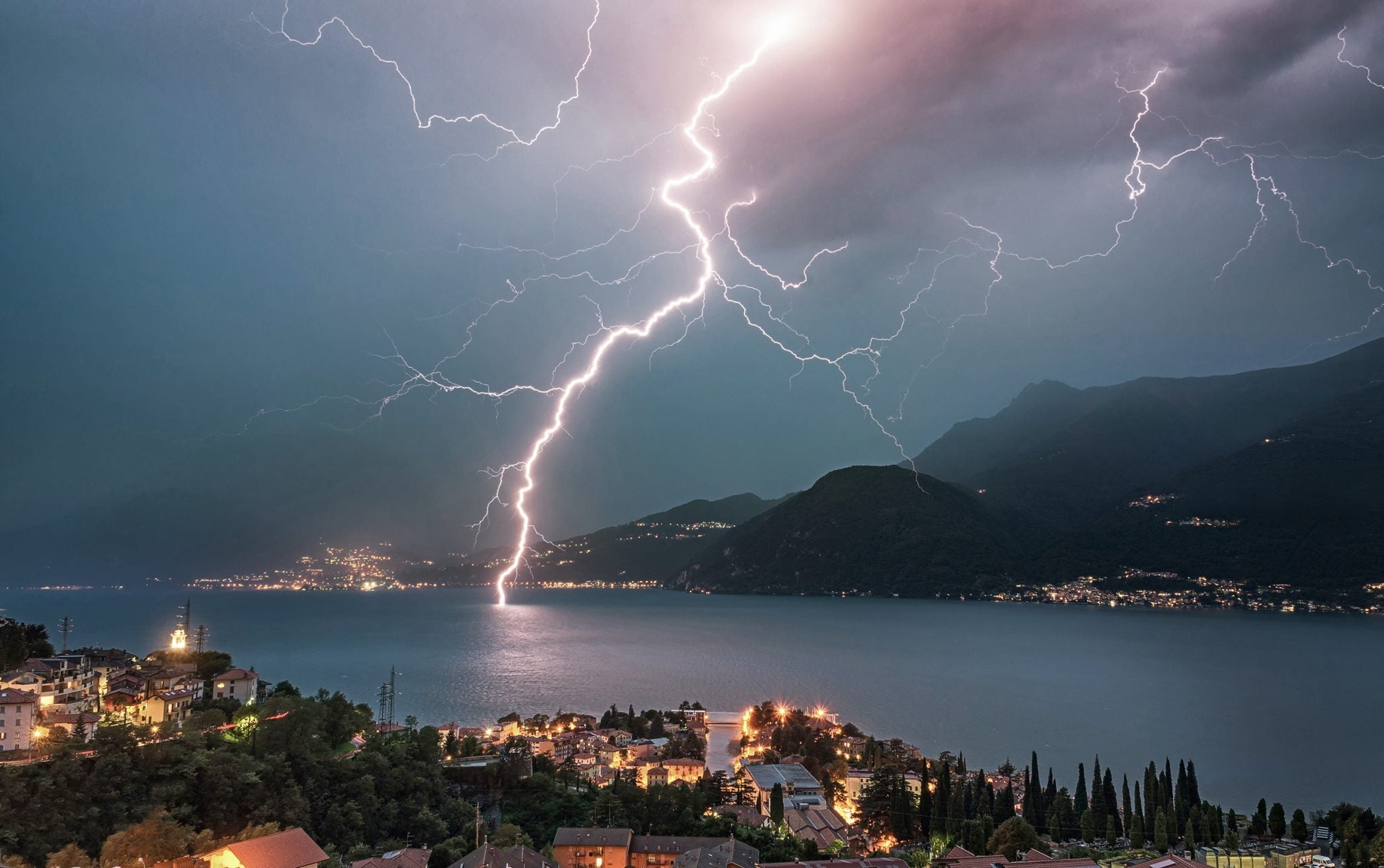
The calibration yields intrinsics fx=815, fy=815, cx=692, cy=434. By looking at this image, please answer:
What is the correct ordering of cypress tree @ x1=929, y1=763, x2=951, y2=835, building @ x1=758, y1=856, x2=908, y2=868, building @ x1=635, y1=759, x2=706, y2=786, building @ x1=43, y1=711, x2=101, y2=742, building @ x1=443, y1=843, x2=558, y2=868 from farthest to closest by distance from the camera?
building @ x1=635, y1=759, x2=706, y2=786 < cypress tree @ x1=929, y1=763, x2=951, y2=835 < building @ x1=43, y1=711, x2=101, y2=742 < building @ x1=758, y1=856, x2=908, y2=868 < building @ x1=443, y1=843, x2=558, y2=868

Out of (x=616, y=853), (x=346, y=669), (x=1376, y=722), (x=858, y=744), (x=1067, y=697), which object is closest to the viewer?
(x=616, y=853)

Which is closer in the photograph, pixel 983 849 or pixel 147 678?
pixel 983 849

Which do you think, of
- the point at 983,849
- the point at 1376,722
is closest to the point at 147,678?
the point at 983,849

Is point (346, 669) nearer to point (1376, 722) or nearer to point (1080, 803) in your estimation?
point (1080, 803)

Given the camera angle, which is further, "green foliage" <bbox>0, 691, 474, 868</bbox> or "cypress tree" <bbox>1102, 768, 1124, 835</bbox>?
"cypress tree" <bbox>1102, 768, 1124, 835</bbox>

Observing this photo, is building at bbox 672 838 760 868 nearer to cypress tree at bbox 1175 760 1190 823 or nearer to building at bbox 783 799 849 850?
building at bbox 783 799 849 850

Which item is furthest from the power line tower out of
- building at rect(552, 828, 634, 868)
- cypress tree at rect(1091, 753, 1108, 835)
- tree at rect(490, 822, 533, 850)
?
cypress tree at rect(1091, 753, 1108, 835)

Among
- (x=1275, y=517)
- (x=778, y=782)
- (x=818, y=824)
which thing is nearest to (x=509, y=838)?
(x=818, y=824)
